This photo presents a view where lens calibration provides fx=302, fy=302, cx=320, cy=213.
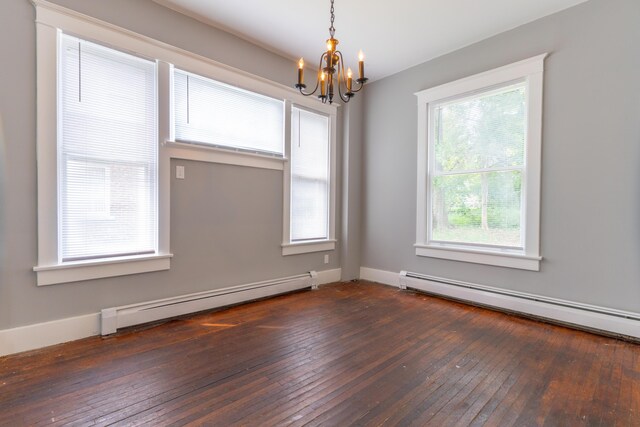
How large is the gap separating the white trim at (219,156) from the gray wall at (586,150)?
2599 mm

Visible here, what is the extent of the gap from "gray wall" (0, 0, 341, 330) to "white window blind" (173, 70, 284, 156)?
278 mm

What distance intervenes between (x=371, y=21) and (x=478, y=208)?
240 centimetres

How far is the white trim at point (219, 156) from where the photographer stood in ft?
9.84

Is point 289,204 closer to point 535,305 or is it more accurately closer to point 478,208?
point 478,208

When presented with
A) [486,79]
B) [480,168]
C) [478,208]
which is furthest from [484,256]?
[486,79]

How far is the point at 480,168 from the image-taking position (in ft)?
11.6

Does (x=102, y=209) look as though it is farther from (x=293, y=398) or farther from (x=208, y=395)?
(x=293, y=398)

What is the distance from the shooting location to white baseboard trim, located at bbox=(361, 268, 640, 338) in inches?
105

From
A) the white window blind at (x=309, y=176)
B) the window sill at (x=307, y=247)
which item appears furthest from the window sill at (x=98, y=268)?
the white window blind at (x=309, y=176)

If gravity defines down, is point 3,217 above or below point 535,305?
above

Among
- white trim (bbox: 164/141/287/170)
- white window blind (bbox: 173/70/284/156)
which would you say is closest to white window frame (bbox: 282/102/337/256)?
white window blind (bbox: 173/70/284/156)

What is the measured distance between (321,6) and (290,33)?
1.94ft

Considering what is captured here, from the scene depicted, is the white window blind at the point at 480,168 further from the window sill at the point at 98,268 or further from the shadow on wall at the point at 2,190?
the shadow on wall at the point at 2,190

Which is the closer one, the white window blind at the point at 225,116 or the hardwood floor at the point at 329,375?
the hardwood floor at the point at 329,375
